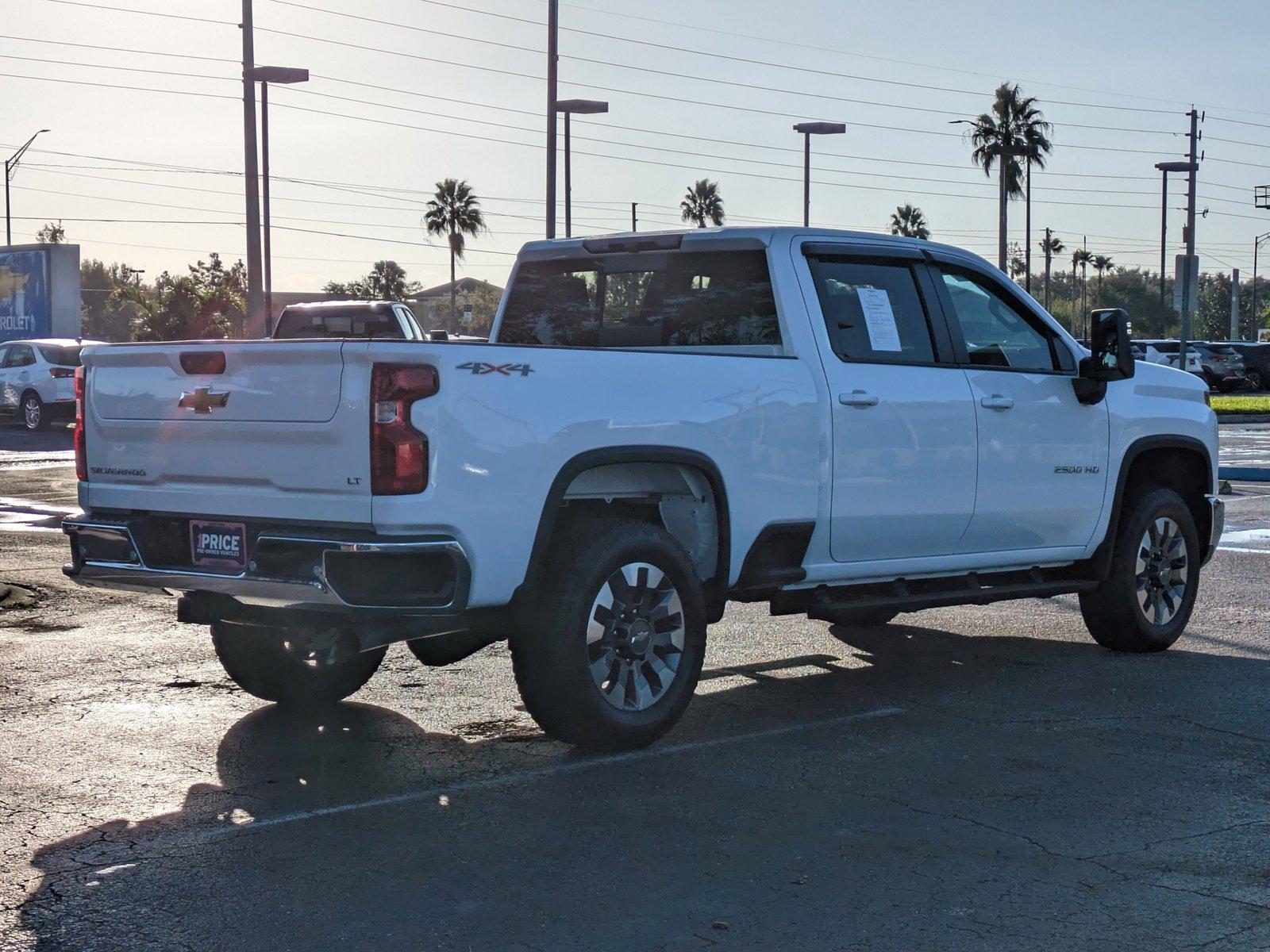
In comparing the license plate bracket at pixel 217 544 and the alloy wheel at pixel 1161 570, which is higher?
the license plate bracket at pixel 217 544

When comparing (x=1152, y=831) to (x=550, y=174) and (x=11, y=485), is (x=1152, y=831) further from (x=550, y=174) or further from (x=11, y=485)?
(x=550, y=174)

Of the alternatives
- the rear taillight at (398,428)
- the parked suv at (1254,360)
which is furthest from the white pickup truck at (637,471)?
the parked suv at (1254,360)

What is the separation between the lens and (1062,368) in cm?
833

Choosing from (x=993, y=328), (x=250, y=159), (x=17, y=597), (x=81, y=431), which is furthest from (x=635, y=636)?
(x=250, y=159)

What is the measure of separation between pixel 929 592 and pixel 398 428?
10.3 ft

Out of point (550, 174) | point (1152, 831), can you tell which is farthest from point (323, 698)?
point (550, 174)

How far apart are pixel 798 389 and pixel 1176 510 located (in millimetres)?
3069

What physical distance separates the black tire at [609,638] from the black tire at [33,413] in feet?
86.0

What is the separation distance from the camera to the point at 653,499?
6.72m

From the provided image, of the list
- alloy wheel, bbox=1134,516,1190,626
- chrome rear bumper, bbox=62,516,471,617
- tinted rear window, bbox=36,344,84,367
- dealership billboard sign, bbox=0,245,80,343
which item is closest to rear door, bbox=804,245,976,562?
alloy wheel, bbox=1134,516,1190,626

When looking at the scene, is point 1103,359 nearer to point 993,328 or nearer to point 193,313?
point 993,328

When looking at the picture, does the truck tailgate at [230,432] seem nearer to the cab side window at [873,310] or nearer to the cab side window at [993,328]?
the cab side window at [873,310]

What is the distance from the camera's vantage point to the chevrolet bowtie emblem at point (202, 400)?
6.05 meters

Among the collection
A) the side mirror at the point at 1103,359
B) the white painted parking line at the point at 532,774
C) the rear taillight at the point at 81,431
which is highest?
the side mirror at the point at 1103,359
